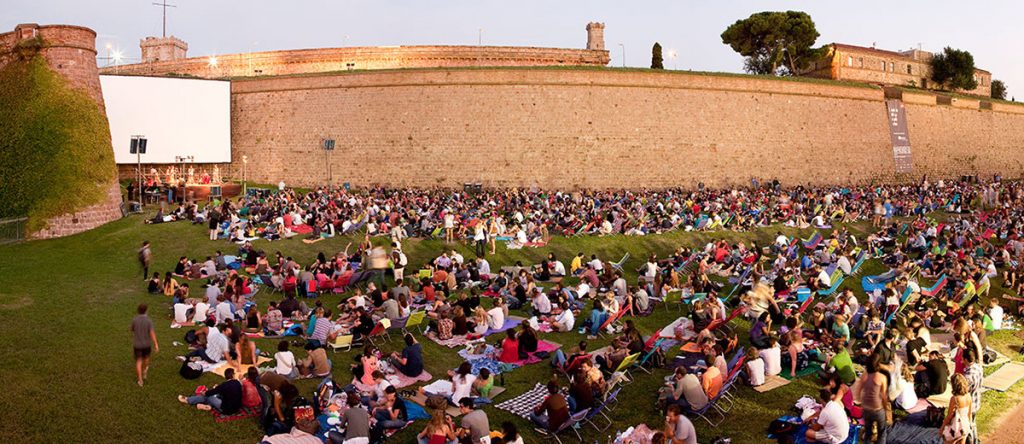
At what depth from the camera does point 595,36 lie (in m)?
44.1

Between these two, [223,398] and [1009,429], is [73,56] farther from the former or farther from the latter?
[1009,429]

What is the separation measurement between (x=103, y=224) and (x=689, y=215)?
19141 millimetres

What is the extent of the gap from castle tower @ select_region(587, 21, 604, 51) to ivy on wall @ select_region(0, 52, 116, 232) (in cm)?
3042

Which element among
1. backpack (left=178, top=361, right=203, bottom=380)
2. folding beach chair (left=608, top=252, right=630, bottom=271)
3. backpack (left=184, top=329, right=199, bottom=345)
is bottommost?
backpack (left=178, top=361, right=203, bottom=380)

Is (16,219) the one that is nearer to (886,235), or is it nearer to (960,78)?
(886,235)

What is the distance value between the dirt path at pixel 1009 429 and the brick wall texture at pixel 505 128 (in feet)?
80.3

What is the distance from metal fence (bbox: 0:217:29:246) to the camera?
18.3 meters

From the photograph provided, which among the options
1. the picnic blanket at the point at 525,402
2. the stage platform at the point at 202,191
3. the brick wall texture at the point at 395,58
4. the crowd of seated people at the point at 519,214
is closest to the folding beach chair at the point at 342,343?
the picnic blanket at the point at 525,402

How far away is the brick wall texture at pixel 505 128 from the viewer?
32.4 m

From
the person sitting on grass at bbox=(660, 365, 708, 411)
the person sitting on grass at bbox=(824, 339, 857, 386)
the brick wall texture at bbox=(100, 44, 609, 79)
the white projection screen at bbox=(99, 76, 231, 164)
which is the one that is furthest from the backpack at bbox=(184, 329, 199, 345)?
the brick wall texture at bbox=(100, 44, 609, 79)

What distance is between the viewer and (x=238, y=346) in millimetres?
9219

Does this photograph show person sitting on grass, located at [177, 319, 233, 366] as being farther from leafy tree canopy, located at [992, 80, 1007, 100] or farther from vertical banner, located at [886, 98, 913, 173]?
A: leafy tree canopy, located at [992, 80, 1007, 100]

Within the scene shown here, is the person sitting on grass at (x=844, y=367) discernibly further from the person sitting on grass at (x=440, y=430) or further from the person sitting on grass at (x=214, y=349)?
the person sitting on grass at (x=214, y=349)

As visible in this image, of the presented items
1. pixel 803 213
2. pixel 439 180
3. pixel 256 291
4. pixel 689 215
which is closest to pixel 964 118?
pixel 803 213
